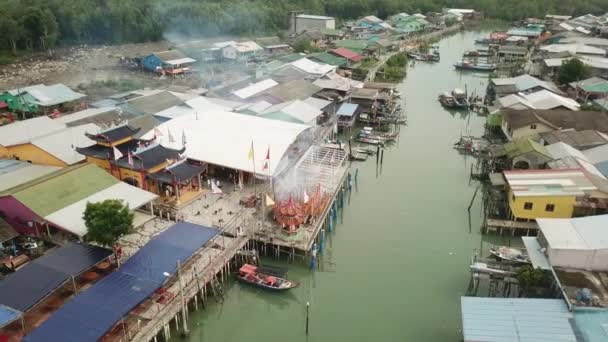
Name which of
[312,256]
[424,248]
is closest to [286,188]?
[312,256]

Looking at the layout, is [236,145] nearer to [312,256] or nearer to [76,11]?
[312,256]

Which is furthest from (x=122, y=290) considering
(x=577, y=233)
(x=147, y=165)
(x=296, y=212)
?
(x=577, y=233)

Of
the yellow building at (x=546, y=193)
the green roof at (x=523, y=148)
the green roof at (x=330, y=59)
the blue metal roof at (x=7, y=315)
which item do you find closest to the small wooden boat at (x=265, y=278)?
the blue metal roof at (x=7, y=315)

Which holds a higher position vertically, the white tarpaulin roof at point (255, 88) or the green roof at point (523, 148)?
→ the white tarpaulin roof at point (255, 88)

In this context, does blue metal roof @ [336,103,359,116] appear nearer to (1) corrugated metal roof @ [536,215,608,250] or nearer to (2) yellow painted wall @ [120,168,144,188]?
(2) yellow painted wall @ [120,168,144,188]

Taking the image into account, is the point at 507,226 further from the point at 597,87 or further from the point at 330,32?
the point at 330,32

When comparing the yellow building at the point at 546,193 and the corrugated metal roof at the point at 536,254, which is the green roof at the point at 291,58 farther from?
the corrugated metal roof at the point at 536,254
